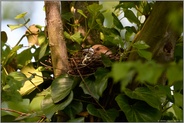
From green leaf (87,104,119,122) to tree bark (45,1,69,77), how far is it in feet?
0.52

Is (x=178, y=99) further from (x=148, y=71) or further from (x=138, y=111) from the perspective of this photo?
(x=148, y=71)

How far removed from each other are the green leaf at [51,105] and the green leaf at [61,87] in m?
0.02

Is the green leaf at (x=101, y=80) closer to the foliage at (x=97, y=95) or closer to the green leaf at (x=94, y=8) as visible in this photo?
the foliage at (x=97, y=95)

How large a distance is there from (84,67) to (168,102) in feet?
0.93

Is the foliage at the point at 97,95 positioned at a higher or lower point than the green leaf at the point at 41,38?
lower

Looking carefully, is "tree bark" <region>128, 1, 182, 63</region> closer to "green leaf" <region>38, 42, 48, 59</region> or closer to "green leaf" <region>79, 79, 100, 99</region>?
"green leaf" <region>79, 79, 100, 99</region>

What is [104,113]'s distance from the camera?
3.04ft

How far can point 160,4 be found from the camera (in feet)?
2.94

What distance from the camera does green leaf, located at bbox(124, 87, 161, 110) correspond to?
35.9 inches

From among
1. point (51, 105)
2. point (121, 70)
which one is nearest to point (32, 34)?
point (51, 105)

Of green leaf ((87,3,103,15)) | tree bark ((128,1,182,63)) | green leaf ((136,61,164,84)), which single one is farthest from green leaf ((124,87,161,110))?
green leaf ((136,61,164,84))

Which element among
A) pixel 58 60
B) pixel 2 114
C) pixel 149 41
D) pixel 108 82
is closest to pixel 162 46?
pixel 149 41

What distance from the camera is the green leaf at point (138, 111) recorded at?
2.98 feet

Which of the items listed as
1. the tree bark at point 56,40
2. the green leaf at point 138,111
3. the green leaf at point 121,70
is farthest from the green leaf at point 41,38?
the green leaf at point 121,70
